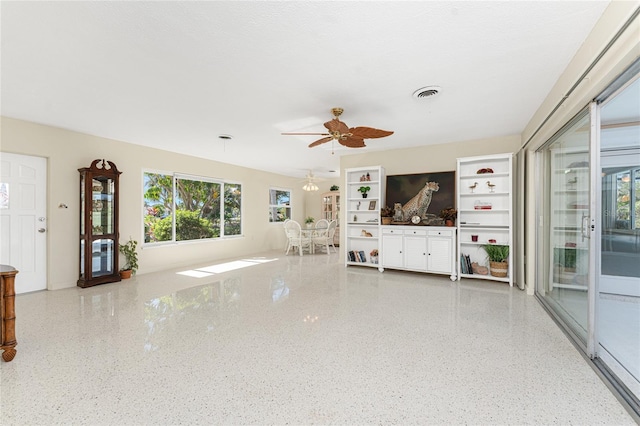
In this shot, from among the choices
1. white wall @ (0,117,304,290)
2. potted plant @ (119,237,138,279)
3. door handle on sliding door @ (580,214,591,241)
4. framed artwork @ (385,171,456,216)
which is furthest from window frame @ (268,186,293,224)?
door handle on sliding door @ (580,214,591,241)

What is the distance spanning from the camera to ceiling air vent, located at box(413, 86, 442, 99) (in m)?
2.94

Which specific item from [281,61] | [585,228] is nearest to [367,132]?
[281,61]

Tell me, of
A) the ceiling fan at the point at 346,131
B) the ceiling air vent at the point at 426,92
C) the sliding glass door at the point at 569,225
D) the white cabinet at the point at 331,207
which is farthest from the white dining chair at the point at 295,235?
the sliding glass door at the point at 569,225

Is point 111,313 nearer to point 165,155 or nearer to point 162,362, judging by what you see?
point 162,362

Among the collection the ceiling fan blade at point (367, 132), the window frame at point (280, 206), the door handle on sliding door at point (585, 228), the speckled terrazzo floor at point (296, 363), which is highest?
the ceiling fan blade at point (367, 132)

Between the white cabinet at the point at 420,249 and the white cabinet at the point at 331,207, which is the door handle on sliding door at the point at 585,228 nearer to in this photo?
the white cabinet at the point at 420,249

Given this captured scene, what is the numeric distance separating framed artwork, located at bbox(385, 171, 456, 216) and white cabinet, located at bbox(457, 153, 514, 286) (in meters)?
0.20

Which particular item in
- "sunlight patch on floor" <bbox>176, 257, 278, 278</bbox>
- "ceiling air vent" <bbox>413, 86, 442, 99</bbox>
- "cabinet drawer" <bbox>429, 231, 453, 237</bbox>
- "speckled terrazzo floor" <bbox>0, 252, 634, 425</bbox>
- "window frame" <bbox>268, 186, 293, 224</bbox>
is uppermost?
"ceiling air vent" <bbox>413, 86, 442, 99</bbox>

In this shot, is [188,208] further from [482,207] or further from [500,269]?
[500,269]

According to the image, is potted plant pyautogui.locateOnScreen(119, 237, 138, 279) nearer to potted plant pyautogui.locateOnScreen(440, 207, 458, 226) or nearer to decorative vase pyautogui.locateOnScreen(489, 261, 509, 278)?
potted plant pyautogui.locateOnScreen(440, 207, 458, 226)

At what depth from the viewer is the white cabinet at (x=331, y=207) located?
9.20m

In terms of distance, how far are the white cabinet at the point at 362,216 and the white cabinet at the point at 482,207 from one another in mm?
1447

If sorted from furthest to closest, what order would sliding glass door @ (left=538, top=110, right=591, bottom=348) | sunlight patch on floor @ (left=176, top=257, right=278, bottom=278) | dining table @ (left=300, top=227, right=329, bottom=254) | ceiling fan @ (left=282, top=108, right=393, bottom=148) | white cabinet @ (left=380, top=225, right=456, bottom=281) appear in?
dining table @ (left=300, top=227, right=329, bottom=254) → sunlight patch on floor @ (left=176, top=257, right=278, bottom=278) → white cabinet @ (left=380, top=225, right=456, bottom=281) → ceiling fan @ (left=282, top=108, right=393, bottom=148) → sliding glass door @ (left=538, top=110, right=591, bottom=348)

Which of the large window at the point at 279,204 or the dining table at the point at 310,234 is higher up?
the large window at the point at 279,204
